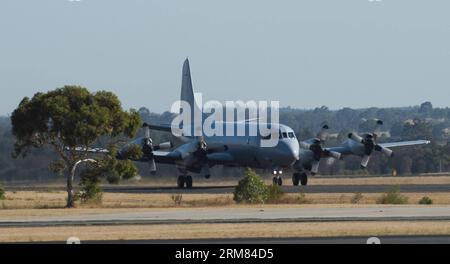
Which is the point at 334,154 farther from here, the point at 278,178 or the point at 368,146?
the point at 278,178

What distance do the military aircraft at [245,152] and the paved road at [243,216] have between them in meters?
26.5

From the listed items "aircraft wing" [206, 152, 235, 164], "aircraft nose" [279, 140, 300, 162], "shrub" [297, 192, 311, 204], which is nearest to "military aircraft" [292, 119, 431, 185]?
"aircraft nose" [279, 140, 300, 162]

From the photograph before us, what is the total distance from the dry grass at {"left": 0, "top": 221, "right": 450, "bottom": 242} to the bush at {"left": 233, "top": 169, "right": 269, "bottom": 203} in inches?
778

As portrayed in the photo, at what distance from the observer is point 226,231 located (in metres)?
38.6

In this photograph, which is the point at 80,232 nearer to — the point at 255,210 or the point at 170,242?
the point at 170,242

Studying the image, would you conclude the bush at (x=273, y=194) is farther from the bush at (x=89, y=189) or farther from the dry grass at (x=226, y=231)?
the dry grass at (x=226, y=231)

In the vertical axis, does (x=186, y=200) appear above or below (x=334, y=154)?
below

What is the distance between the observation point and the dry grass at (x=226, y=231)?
121 feet

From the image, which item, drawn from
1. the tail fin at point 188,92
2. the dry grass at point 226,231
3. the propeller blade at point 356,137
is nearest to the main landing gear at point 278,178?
the propeller blade at point 356,137

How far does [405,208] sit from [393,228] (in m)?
15.2

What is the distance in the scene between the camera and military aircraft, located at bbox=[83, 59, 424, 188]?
82188mm

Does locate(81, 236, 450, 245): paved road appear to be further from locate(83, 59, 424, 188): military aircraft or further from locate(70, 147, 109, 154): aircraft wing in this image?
locate(83, 59, 424, 188): military aircraft

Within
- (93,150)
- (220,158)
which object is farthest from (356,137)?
(93,150)

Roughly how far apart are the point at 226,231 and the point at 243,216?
882 centimetres
